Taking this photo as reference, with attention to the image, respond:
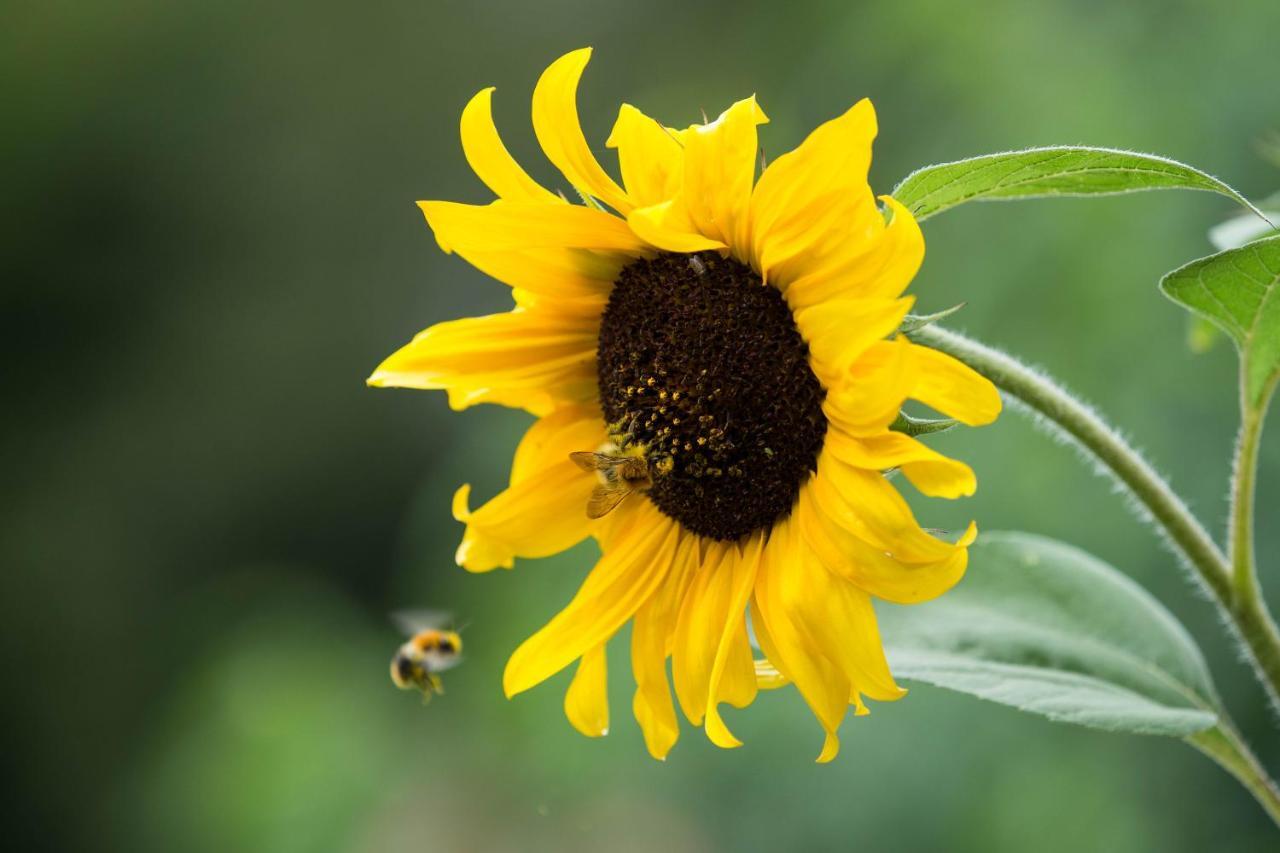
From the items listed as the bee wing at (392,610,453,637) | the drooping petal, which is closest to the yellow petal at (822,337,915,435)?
the drooping petal

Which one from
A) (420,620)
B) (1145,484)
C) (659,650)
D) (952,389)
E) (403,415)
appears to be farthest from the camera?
(403,415)

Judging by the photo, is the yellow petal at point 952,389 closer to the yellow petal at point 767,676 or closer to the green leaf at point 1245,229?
the yellow petal at point 767,676

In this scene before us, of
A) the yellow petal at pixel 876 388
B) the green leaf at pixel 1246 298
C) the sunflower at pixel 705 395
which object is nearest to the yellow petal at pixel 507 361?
the sunflower at pixel 705 395

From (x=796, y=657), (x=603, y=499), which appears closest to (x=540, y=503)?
(x=603, y=499)

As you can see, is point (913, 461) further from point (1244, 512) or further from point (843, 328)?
point (1244, 512)

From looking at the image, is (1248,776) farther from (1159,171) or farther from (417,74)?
(417,74)

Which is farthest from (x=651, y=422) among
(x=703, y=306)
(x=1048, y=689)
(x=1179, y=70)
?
(x=1179, y=70)
